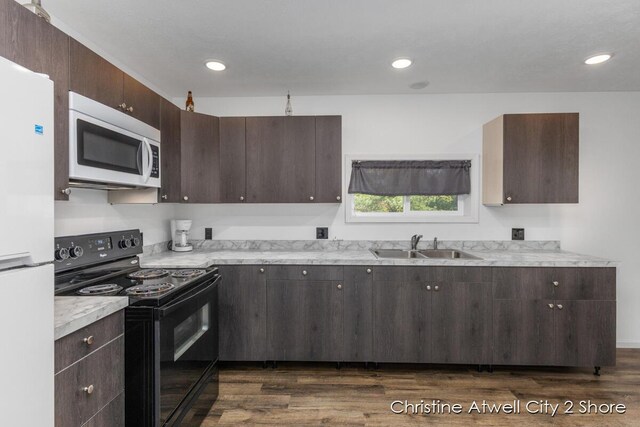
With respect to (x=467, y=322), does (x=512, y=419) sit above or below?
below

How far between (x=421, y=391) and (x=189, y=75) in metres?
3.01

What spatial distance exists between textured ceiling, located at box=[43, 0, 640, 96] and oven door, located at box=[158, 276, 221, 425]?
5.20 feet

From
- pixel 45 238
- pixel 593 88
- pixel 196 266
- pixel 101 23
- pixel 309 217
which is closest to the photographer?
pixel 45 238

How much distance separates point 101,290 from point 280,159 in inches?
65.4

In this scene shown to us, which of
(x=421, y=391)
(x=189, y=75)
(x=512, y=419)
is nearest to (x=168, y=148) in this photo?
(x=189, y=75)

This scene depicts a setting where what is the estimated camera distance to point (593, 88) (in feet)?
9.61

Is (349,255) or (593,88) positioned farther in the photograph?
(593,88)

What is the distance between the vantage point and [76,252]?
1812 mm

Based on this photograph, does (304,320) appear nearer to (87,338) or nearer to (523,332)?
(87,338)

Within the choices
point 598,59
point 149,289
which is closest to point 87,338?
point 149,289

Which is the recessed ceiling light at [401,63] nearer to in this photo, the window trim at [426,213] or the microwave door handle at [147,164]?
the window trim at [426,213]

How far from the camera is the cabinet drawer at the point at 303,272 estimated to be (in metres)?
2.53

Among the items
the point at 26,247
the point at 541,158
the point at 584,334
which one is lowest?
the point at 584,334

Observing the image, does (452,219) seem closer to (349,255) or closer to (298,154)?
(349,255)
